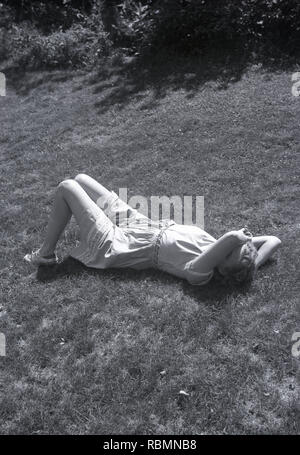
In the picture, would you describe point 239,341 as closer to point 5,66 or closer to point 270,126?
point 270,126

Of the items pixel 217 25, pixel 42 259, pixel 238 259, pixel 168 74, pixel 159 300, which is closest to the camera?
pixel 238 259

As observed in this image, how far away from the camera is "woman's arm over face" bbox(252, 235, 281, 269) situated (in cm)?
500

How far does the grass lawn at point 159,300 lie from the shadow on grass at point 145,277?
2 centimetres

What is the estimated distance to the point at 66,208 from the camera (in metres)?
5.26

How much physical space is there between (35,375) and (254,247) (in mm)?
2164

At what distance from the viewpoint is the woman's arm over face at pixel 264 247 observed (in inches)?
197

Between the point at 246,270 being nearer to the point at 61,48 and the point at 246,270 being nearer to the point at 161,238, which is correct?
the point at 161,238

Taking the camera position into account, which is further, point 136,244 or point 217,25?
point 217,25

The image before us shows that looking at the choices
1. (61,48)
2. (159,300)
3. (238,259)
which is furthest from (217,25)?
(159,300)

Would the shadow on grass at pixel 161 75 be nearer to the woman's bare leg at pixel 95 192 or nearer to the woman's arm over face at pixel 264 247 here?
the woman's bare leg at pixel 95 192

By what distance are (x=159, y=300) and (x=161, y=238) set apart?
1.91 ft

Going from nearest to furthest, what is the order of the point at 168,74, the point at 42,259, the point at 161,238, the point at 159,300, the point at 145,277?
1. the point at 159,300
2. the point at 161,238
3. the point at 145,277
4. the point at 42,259
5. the point at 168,74

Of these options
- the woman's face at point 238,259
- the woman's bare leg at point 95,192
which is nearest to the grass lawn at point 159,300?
the woman's face at point 238,259
